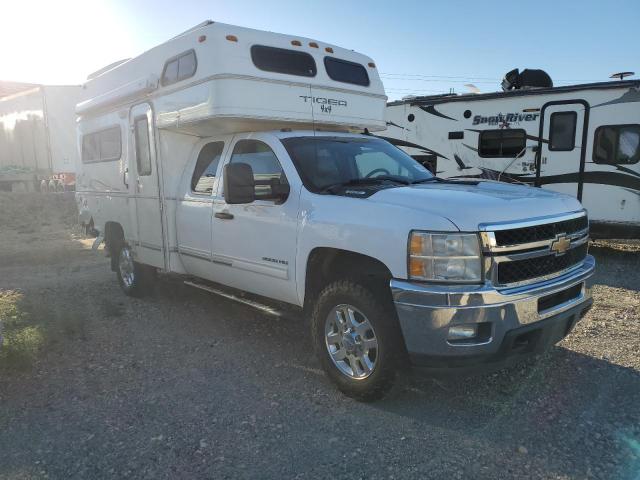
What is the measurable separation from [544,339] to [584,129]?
6.68 meters

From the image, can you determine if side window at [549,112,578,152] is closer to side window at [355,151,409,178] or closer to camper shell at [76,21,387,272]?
camper shell at [76,21,387,272]

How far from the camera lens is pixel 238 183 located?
4.01m

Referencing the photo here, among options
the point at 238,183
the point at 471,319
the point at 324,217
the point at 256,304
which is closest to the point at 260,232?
the point at 238,183

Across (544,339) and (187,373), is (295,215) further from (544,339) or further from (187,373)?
(544,339)

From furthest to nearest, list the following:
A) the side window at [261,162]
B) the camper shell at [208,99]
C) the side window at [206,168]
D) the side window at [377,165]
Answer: the side window at [206,168], the camper shell at [208,99], the side window at [377,165], the side window at [261,162]

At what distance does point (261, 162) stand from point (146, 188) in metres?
2.17

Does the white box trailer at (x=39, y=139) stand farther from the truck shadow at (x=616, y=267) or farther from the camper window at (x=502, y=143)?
the truck shadow at (x=616, y=267)

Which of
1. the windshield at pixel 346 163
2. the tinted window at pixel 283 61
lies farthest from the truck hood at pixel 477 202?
the tinted window at pixel 283 61

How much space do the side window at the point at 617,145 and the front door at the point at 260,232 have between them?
6732 millimetres

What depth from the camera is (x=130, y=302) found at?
22.0 ft

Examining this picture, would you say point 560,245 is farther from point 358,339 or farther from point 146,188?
point 146,188

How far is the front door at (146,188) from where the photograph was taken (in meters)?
5.93

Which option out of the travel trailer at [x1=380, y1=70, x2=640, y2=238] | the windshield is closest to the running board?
the windshield

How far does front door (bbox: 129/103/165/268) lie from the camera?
233 inches
